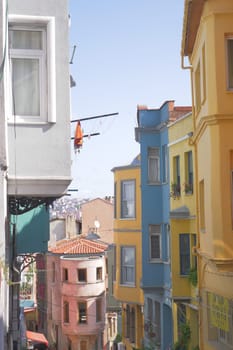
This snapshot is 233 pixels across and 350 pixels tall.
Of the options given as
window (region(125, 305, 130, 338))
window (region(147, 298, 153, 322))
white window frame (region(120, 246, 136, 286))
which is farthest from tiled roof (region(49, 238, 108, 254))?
window (region(147, 298, 153, 322))

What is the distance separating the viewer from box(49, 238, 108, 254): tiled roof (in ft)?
157

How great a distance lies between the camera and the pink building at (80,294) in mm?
47062

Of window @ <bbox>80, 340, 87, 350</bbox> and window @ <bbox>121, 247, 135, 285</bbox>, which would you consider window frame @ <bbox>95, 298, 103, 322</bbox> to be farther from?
window @ <bbox>121, 247, 135, 285</bbox>

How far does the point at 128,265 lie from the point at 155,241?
3.34 metres

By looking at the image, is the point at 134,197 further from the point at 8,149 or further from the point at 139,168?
the point at 8,149

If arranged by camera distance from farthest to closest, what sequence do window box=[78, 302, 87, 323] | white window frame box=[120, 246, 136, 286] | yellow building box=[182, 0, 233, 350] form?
window box=[78, 302, 87, 323] → white window frame box=[120, 246, 136, 286] → yellow building box=[182, 0, 233, 350]

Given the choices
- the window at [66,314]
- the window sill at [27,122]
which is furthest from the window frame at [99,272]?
the window sill at [27,122]

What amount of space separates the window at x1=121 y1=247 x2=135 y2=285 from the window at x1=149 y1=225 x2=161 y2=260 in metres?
2.83

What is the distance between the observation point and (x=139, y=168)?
27.5 m

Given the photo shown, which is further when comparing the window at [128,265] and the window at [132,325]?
the window at [132,325]

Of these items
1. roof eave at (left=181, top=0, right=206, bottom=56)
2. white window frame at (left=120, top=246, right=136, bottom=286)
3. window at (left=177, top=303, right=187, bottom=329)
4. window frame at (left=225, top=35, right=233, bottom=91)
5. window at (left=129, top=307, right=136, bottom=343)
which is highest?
roof eave at (left=181, top=0, right=206, bottom=56)

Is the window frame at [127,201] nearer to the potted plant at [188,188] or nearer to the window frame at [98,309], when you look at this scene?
the potted plant at [188,188]

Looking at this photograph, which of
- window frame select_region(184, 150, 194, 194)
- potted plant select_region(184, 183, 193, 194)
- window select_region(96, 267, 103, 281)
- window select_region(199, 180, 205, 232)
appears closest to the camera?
window select_region(199, 180, 205, 232)

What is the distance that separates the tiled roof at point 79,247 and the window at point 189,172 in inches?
1078
